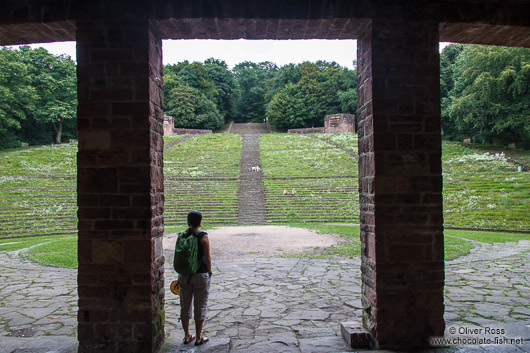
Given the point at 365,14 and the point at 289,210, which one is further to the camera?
the point at 289,210

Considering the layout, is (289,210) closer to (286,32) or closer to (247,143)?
(286,32)

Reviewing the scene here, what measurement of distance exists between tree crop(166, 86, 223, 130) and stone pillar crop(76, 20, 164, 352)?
46.4m

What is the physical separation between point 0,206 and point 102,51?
15.5 metres

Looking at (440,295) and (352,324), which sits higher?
(440,295)

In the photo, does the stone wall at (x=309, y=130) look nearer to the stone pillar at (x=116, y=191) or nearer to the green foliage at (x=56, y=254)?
the green foliage at (x=56, y=254)

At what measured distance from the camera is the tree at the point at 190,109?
4856 centimetres

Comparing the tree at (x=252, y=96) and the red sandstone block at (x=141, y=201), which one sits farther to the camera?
the tree at (x=252, y=96)

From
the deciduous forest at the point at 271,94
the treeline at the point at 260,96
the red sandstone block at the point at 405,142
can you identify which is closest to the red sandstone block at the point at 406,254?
the red sandstone block at the point at 405,142

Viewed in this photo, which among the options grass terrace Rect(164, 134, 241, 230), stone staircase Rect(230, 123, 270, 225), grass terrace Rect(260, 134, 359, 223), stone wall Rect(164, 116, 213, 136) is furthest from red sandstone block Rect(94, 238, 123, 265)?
stone wall Rect(164, 116, 213, 136)

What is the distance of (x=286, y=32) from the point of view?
375cm

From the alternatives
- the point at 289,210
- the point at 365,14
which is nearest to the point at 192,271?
the point at 365,14

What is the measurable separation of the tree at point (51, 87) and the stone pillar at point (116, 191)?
1542 inches

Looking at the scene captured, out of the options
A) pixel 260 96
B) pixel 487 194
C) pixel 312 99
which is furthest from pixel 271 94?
pixel 487 194

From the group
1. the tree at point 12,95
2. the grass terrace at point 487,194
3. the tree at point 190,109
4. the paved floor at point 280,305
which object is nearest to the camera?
the paved floor at point 280,305
